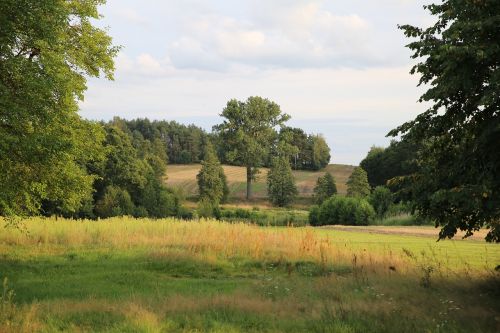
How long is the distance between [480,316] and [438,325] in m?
1.53

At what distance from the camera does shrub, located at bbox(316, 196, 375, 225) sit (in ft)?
154

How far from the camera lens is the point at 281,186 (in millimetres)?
82812

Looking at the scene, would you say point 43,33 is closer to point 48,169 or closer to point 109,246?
point 48,169

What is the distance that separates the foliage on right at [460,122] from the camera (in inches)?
332

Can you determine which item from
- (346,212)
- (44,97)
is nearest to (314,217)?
(346,212)

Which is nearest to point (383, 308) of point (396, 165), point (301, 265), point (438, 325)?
point (438, 325)

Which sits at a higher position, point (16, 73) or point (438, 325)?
point (16, 73)

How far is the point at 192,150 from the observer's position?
14412cm

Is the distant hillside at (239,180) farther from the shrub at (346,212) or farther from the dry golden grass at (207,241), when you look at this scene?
the dry golden grass at (207,241)

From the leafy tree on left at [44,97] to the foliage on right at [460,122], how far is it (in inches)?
361

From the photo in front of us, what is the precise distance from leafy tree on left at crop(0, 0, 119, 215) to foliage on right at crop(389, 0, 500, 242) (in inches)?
361

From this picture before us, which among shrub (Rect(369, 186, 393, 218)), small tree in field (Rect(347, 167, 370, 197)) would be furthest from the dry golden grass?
small tree in field (Rect(347, 167, 370, 197))

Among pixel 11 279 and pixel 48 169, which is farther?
pixel 48 169

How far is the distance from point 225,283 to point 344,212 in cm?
3652
